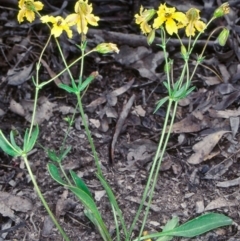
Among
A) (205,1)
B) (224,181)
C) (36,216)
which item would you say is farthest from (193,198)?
(205,1)

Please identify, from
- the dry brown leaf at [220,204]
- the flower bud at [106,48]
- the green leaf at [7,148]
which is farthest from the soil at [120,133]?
the flower bud at [106,48]

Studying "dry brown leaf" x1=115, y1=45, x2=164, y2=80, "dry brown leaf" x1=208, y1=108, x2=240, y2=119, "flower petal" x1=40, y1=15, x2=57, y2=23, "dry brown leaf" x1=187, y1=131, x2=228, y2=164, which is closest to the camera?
"flower petal" x1=40, y1=15, x2=57, y2=23

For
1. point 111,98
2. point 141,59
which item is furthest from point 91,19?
point 141,59

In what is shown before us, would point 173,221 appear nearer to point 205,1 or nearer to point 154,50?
point 154,50

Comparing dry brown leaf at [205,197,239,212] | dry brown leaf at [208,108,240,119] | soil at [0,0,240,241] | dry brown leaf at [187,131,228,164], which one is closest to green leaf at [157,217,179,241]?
soil at [0,0,240,241]

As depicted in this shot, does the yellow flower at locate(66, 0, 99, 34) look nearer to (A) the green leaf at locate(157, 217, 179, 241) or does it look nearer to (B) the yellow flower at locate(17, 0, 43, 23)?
(B) the yellow flower at locate(17, 0, 43, 23)

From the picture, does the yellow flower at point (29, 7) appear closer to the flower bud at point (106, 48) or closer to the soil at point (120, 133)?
the flower bud at point (106, 48)
